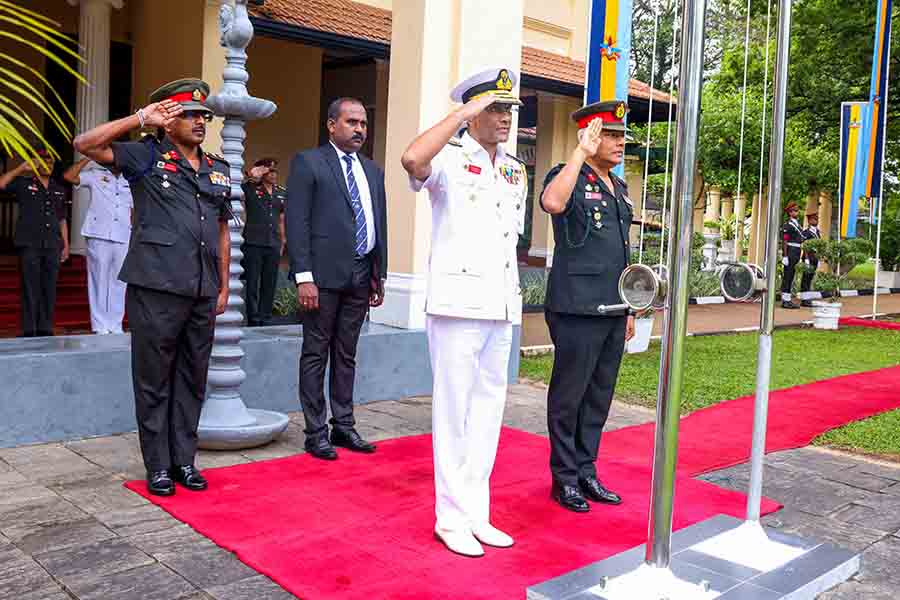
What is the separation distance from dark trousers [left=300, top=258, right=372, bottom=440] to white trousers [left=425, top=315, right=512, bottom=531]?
54.1 inches

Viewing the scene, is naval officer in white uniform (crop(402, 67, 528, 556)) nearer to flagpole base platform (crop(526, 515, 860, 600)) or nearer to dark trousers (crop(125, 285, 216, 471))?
flagpole base platform (crop(526, 515, 860, 600))

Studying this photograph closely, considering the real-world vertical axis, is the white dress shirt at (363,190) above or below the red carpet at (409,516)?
above

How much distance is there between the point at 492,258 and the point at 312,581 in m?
1.39

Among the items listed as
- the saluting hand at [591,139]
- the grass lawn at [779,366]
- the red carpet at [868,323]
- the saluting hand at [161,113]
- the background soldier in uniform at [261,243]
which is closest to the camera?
the saluting hand at [591,139]

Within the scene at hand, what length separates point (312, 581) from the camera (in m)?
3.24

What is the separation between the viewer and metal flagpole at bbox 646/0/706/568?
292 cm

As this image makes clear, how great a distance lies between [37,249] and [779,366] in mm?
6981

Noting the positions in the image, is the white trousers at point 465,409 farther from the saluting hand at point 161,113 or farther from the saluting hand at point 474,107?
the saluting hand at point 161,113

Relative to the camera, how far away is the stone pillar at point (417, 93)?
6.93 meters

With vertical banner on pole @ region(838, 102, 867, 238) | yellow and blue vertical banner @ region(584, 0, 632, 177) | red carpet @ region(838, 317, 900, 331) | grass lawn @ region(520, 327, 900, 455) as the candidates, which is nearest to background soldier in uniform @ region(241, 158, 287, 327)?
grass lawn @ region(520, 327, 900, 455)

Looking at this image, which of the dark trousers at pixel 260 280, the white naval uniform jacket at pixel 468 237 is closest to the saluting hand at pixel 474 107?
the white naval uniform jacket at pixel 468 237

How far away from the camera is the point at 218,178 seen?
4.45 metres

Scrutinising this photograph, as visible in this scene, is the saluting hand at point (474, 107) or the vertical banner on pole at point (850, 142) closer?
the saluting hand at point (474, 107)

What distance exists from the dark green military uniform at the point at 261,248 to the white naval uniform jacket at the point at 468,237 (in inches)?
225
